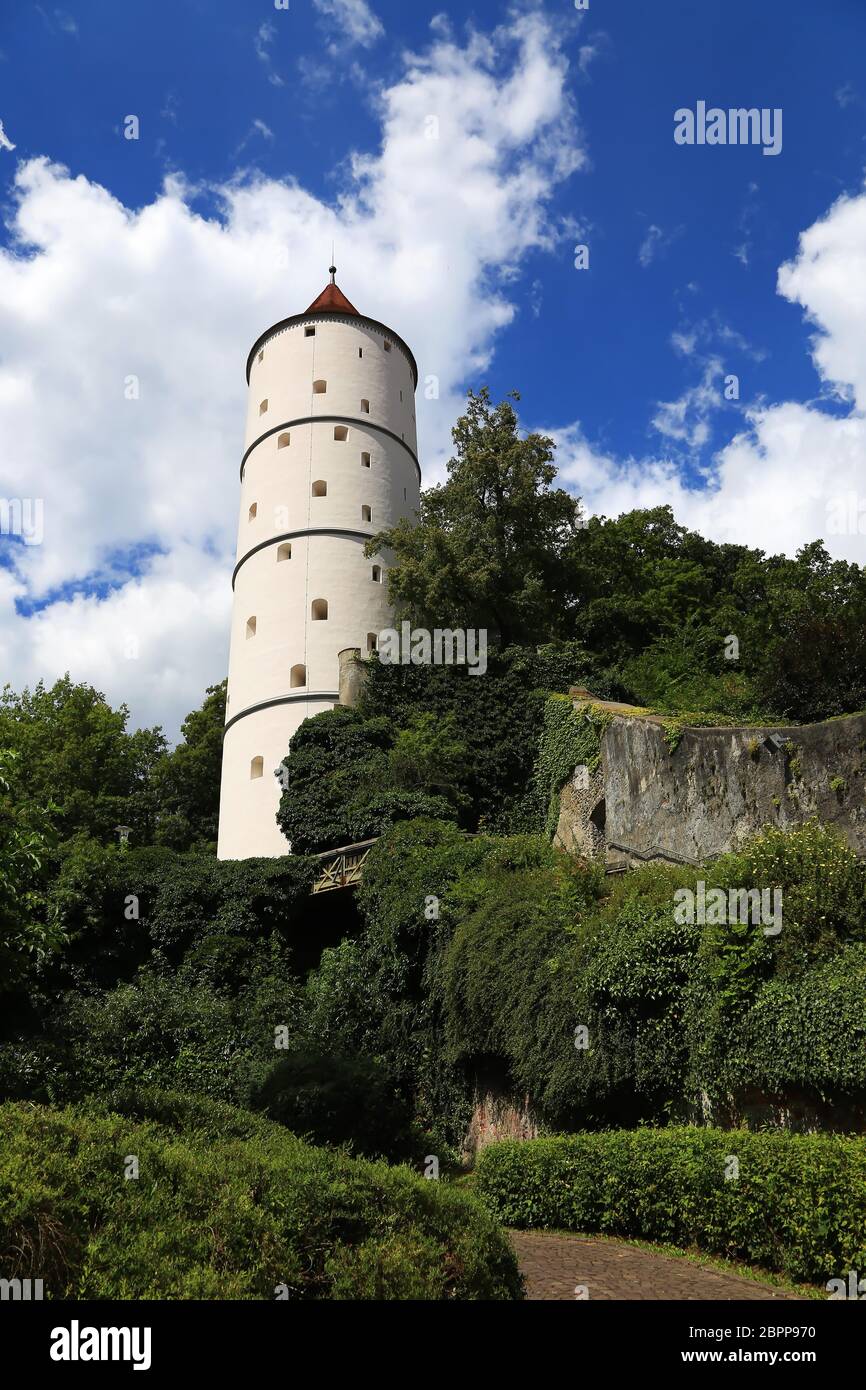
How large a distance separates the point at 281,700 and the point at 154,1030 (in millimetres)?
14139

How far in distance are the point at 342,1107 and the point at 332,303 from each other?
33867 millimetres

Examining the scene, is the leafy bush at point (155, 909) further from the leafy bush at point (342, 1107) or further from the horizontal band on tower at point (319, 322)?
the horizontal band on tower at point (319, 322)

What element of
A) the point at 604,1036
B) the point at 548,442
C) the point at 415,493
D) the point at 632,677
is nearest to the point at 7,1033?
the point at 604,1036

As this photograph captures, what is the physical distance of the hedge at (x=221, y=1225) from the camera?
5.32m

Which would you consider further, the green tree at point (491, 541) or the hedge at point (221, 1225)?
the green tree at point (491, 541)

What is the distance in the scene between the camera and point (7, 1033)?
18078 mm

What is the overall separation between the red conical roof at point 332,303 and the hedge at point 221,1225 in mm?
34997

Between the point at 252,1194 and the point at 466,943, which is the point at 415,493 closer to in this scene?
the point at 466,943

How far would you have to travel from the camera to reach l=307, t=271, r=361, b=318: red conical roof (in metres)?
38.1

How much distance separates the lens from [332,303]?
4006 centimetres

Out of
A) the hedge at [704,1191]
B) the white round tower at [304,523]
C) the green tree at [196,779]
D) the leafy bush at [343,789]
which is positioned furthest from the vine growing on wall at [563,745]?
the green tree at [196,779]

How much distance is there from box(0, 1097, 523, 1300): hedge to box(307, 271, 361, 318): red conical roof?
115 feet

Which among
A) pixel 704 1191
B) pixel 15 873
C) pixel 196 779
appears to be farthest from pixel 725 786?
pixel 196 779

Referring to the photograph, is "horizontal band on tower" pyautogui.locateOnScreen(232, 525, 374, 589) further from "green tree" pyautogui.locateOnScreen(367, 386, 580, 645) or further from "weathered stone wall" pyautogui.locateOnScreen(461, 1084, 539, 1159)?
"weathered stone wall" pyautogui.locateOnScreen(461, 1084, 539, 1159)
